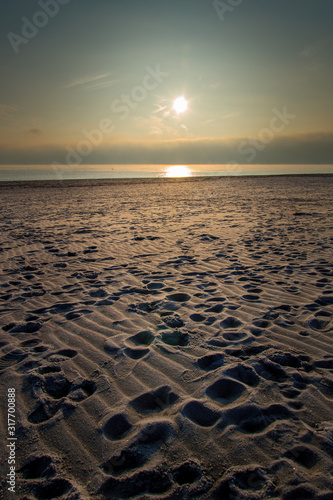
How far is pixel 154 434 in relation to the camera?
2.09 metres

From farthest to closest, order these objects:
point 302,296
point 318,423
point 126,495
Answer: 1. point 302,296
2. point 318,423
3. point 126,495

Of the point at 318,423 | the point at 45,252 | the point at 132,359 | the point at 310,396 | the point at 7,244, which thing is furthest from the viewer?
the point at 7,244

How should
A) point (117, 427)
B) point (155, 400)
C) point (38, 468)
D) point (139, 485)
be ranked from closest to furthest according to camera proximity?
point (139, 485) < point (38, 468) < point (117, 427) < point (155, 400)

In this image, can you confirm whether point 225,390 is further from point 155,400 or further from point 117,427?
point 117,427

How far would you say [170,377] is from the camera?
2643 millimetres

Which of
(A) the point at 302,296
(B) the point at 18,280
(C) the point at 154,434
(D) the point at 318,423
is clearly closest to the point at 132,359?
(C) the point at 154,434

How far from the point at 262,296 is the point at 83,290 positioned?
2.93 metres

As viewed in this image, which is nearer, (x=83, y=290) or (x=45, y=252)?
(x=83, y=290)

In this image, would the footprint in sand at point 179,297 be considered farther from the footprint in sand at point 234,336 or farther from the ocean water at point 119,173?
the ocean water at point 119,173

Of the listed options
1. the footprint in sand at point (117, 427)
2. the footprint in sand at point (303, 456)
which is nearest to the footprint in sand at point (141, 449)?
the footprint in sand at point (117, 427)

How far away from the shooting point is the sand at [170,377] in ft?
5.99

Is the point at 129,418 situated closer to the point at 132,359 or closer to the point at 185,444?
the point at 185,444

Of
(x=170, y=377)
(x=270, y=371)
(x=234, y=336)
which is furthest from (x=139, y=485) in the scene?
(x=234, y=336)

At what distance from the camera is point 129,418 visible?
7.33 feet
